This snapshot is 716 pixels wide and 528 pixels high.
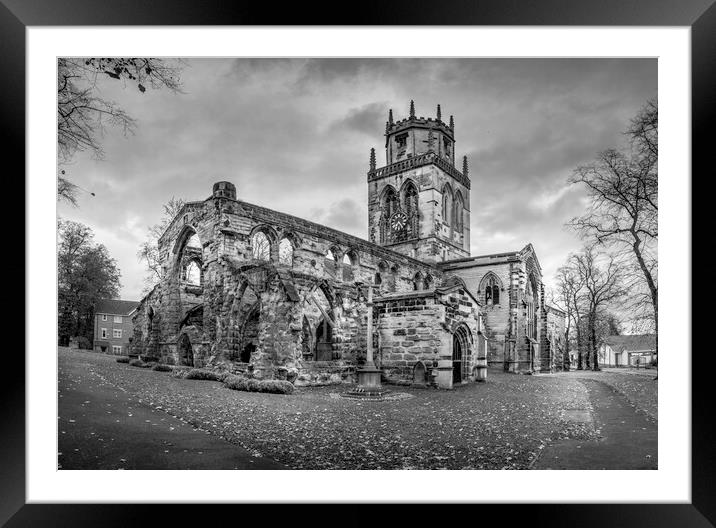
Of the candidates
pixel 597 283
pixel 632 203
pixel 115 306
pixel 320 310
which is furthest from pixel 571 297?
pixel 115 306

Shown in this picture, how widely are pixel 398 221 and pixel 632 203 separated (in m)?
13.1

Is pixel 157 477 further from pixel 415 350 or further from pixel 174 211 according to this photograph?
pixel 415 350

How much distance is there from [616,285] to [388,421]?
383 cm

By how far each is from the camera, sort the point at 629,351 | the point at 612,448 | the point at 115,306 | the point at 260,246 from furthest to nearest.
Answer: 1. the point at 260,246
2. the point at 115,306
3. the point at 629,351
4. the point at 612,448

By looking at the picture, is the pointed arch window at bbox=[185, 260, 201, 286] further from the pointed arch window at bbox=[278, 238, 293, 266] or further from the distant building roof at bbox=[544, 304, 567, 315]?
the distant building roof at bbox=[544, 304, 567, 315]

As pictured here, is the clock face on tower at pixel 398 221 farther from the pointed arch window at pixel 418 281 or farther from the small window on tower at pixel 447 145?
the small window on tower at pixel 447 145

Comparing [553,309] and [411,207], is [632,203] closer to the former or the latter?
[553,309]

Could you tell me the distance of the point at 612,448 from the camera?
4914mm

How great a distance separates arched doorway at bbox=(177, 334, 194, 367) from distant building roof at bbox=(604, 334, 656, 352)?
7.69 m

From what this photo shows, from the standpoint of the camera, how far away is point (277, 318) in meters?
8.48

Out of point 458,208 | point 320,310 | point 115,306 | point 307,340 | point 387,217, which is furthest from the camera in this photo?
point 387,217

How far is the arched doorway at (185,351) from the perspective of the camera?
27.0 feet

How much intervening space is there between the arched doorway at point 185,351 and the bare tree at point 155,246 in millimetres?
2149
